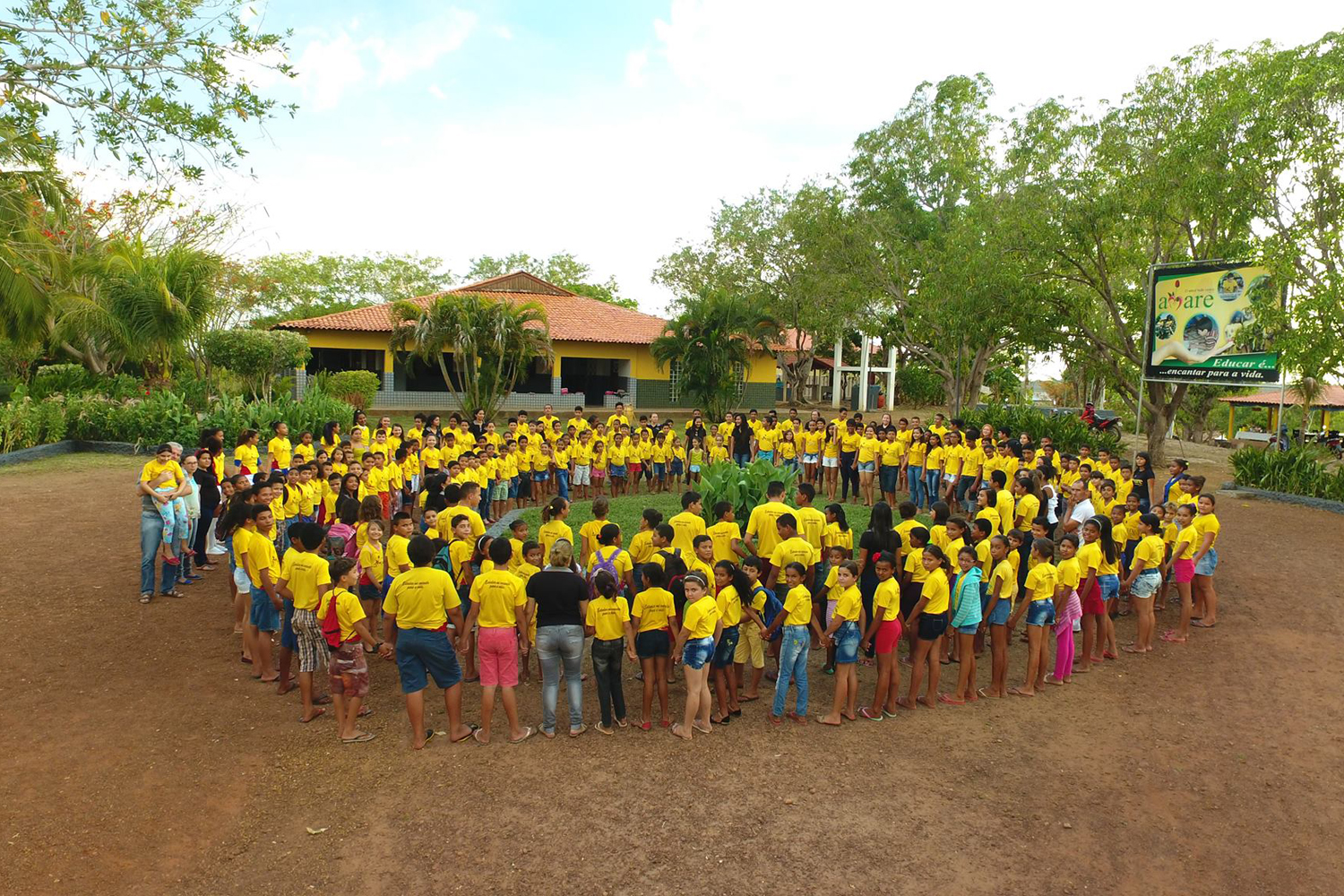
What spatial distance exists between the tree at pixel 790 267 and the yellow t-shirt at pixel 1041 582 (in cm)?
1882

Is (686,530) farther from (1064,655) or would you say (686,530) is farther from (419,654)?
(1064,655)

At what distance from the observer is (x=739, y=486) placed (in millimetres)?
10086

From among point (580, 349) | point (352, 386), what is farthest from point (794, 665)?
point (580, 349)

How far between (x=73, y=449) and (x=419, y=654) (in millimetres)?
16233

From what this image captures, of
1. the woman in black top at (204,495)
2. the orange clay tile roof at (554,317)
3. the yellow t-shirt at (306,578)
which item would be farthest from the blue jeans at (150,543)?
A: the orange clay tile roof at (554,317)

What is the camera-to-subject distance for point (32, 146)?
952cm

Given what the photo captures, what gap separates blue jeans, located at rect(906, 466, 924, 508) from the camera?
1277 cm

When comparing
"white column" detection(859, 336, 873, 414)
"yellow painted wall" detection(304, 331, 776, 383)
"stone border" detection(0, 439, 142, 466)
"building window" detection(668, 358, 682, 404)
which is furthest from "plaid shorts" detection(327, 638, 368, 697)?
"white column" detection(859, 336, 873, 414)

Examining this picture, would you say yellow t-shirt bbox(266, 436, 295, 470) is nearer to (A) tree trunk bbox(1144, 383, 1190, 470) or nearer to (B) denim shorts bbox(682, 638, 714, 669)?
(B) denim shorts bbox(682, 638, 714, 669)

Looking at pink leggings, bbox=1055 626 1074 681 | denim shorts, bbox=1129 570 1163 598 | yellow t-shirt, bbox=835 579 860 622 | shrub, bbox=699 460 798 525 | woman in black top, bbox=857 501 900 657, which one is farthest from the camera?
shrub, bbox=699 460 798 525

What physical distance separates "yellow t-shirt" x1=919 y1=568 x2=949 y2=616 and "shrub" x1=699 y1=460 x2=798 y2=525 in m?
3.94

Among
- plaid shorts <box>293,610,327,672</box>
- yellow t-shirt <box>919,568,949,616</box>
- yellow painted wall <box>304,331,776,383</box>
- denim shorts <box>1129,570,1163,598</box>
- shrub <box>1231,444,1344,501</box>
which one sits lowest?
plaid shorts <box>293,610,327,672</box>

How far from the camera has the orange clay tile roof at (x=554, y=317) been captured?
26844 millimetres

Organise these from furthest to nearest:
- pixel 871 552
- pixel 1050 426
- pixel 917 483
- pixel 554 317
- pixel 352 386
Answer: pixel 554 317
pixel 352 386
pixel 1050 426
pixel 917 483
pixel 871 552
